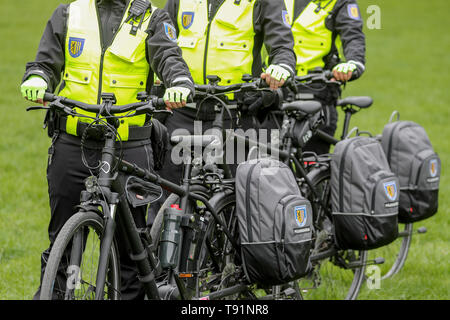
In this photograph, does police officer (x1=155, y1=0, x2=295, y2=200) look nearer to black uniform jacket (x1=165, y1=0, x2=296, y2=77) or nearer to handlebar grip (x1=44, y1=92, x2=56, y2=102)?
black uniform jacket (x1=165, y1=0, x2=296, y2=77)

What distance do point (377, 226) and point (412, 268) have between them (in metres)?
1.45

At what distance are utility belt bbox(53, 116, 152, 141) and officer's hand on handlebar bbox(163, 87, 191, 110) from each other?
345 millimetres

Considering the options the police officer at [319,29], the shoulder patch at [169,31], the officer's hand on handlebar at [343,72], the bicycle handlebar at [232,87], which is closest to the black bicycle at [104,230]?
the shoulder patch at [169,31]

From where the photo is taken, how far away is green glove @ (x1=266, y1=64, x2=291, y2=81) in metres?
4.80

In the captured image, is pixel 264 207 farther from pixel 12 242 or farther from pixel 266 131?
pixel 12 242

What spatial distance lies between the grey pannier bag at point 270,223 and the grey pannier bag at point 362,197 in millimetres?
821

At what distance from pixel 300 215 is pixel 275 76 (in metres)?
0.83

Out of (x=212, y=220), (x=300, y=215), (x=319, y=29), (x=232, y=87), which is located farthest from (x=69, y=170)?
(x=319, y=29)

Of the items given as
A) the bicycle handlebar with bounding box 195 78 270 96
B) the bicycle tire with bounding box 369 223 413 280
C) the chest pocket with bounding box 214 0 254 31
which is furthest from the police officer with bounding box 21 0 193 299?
the bicycle tire with bounding box 369 223 413 280

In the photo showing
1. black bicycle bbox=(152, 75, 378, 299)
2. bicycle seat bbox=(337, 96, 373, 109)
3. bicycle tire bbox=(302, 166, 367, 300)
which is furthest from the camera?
bicycle seat bbox=(337, 96, 373, 109)

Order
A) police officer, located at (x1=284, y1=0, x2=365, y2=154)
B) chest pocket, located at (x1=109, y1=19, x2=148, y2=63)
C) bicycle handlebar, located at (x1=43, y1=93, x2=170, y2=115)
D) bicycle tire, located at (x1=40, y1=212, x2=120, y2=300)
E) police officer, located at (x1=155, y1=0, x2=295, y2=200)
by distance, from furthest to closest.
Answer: police officer, located at (x1=284, y1=0, x2=365, y2=154)
police officer, located at (x1=155, y1=0, x2=295, y2=200)
chest pocket, located at (x1=109, y1=19, x2=148, y2=63)
bicycle handlebar, located at (x1=43, y1=93, x2=170, y2=115)
bicycle tire, located at (x1=40, y1=212, x2=120, y2=300)

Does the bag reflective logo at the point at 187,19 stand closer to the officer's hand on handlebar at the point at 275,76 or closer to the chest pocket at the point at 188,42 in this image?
the chest pocket at the point at 188,42

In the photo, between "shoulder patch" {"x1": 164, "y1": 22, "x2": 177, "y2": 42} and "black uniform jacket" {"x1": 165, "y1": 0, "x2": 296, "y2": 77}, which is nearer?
"shoulder patch" {"x1": 164, "y1": 22, "x2": 177, "y2": 42}

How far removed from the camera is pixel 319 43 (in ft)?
20.9
